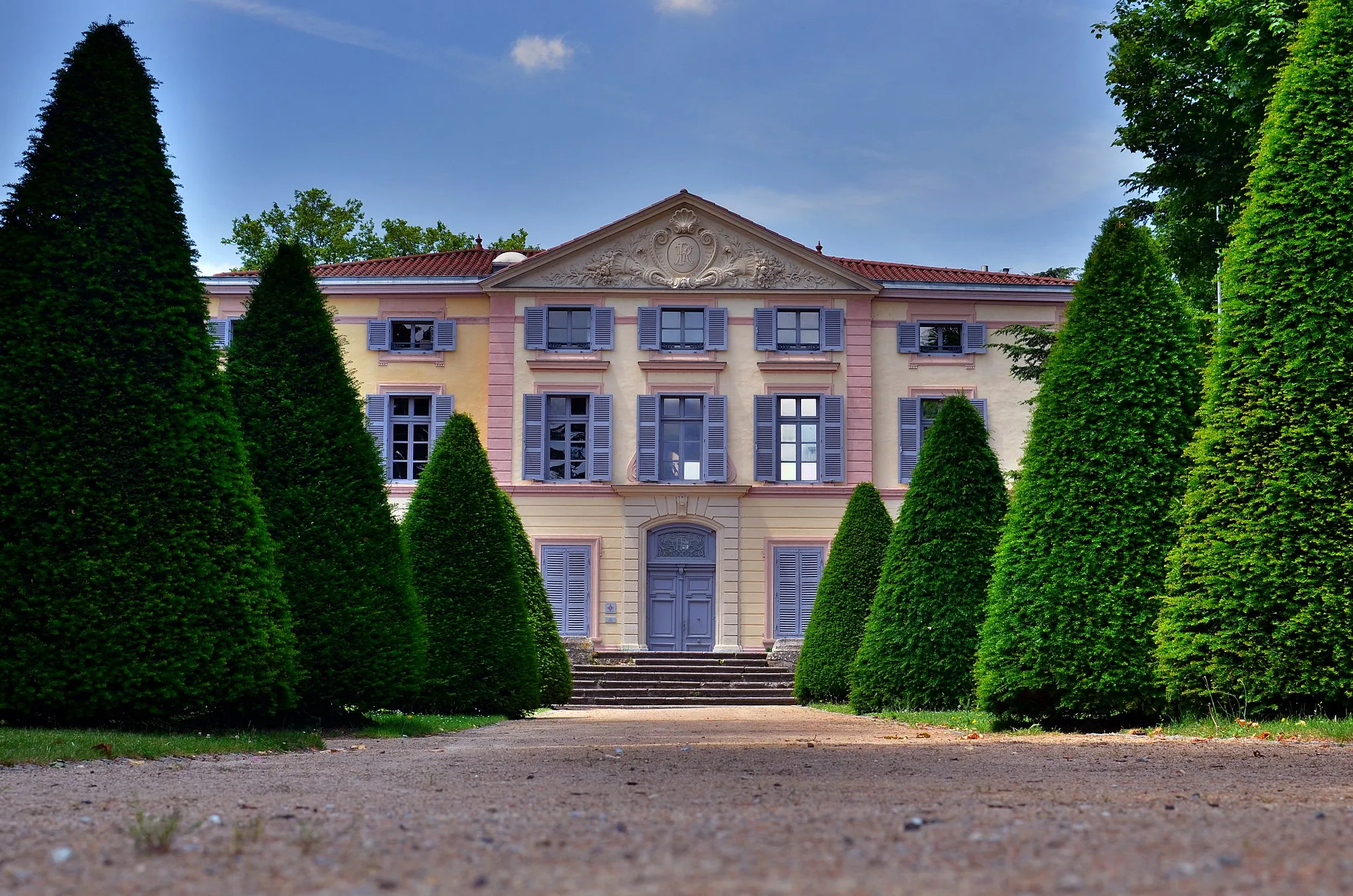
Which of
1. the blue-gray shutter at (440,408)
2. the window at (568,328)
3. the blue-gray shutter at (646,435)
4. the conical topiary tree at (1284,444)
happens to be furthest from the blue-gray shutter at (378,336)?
the conical topiary tree at (1284,444)

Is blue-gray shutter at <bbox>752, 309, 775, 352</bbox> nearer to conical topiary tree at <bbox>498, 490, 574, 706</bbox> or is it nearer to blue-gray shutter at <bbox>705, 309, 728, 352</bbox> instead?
blue-gray shutter at <bbox>705, 309, 728, 352</bbox>

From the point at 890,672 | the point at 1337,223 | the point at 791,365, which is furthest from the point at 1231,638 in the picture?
the point at 791,365

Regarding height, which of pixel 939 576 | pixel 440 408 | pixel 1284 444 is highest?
pixel 440 408

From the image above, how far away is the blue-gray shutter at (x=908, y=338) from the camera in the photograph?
30.4 metres

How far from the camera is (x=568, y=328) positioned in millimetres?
30203

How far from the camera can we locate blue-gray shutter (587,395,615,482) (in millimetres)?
29562

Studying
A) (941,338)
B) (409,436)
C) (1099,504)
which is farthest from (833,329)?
(1099,504)

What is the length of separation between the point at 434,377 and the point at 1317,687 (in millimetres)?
23029

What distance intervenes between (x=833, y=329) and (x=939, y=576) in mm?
15343

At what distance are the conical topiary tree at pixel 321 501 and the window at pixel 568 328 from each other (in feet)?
55.9

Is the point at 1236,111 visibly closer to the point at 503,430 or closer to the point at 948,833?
the point at 948,833

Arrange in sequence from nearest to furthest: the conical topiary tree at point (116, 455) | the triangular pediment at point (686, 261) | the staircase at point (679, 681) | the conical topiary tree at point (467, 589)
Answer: the conical topiary tree at point (116, 455), the conical topiary tree at point (467, 589), the staircase at point (679, 681), the triangular pediment at point (686, 261)

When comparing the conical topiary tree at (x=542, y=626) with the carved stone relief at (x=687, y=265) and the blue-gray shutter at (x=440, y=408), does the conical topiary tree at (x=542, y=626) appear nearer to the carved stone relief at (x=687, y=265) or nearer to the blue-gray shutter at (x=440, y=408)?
the blue-gray shutter at (x=440, y=408)

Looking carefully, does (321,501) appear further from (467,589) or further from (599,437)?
(599,437)
